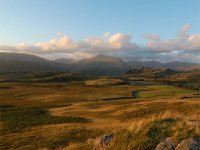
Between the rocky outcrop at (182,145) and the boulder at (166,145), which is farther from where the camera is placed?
the boulder at (166,145)

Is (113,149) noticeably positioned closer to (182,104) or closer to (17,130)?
(17,130)

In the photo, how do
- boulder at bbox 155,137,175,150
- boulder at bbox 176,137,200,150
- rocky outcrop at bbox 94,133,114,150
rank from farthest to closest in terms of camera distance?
rocky outcrop at bbox 94,133,114,150 → boulder at bbox 155,137,175,150 → boulder at bbox 176,137,200,150

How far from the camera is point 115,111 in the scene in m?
57.8

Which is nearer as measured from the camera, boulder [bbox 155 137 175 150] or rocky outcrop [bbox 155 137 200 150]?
rocky outcrop [bbox 155 137 200 150]

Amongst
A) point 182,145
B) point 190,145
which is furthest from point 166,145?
point 190,145

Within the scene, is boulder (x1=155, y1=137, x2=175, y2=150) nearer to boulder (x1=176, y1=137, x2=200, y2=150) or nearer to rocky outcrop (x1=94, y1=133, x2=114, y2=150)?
boulder (x1=176, y1=137, x2=200, y2=150)

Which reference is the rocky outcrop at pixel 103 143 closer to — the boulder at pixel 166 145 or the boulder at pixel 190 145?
the boulder at pixel 166 145

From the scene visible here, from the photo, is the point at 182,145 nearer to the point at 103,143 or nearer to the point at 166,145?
the point at 166,145

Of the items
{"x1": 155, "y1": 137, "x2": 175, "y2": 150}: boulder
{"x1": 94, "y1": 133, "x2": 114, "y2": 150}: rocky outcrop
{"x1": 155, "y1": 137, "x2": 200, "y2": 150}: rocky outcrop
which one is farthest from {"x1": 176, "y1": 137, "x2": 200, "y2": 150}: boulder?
{"x1": 94, "y1": 133, "x2": 114, "y2": 150}: rocky outcrop

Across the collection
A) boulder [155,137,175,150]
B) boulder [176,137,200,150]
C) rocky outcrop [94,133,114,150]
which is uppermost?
boulder [176,137,200,150]

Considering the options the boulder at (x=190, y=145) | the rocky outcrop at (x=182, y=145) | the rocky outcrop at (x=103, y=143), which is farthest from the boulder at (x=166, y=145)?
the rocky outcrop at (x=103, y=143)

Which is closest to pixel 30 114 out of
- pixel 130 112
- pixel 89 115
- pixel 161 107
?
pixel 89 115

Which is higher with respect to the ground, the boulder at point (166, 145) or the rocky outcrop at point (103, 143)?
the boulder at point (166, 145)

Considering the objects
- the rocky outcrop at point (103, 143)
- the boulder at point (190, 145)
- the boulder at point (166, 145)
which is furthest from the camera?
the rocky outcrop at point (103, 143)
